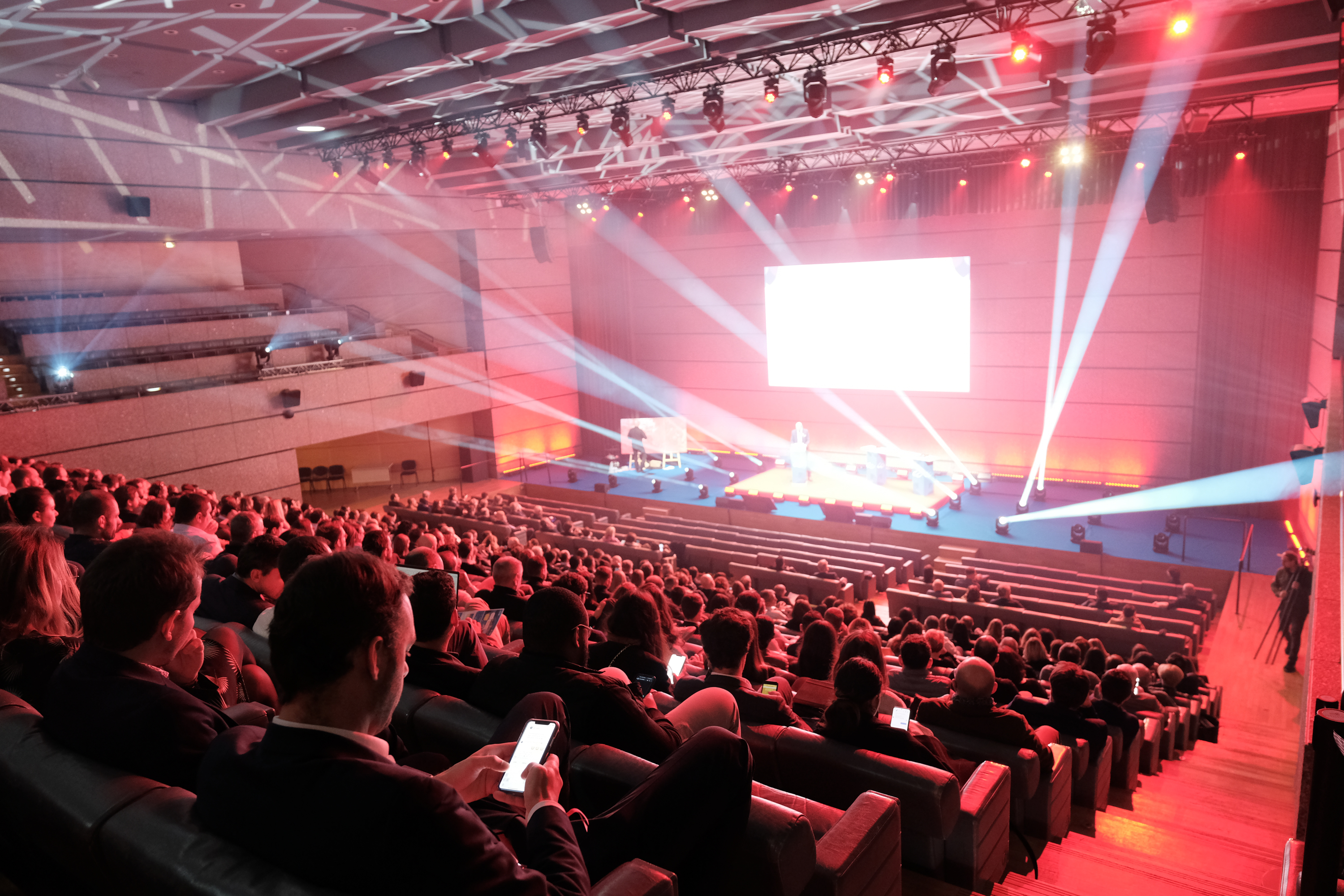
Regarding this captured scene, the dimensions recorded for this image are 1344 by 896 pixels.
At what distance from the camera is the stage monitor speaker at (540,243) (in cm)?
2142

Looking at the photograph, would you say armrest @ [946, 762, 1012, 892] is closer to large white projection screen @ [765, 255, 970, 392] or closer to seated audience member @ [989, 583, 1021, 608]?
seated audience member @ [989, 583, 1021, 608]

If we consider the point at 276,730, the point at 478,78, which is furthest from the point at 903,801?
the point at 478,78

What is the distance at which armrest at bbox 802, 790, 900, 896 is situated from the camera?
7.51ft

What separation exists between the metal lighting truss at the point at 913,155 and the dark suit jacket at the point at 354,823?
44.7ft

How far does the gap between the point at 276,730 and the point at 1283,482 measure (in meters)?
17.2

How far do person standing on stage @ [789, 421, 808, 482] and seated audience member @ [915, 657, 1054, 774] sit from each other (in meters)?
14.2

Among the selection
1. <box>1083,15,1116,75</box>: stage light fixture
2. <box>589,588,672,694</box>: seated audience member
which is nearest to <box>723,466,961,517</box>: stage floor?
→ <box>1083,15,1116,75</box>: stage light fixture

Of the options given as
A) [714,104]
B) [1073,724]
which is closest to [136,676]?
[1073,724]

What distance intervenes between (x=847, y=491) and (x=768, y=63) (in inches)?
367

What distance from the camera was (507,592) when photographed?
5.36m

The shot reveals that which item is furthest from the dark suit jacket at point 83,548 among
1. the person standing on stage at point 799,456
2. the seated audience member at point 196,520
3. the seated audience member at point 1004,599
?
the person standing on stage at point 799,456

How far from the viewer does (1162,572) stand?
12.4m

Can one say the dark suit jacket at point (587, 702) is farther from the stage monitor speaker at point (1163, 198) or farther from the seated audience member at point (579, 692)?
the stage monitor speaker at point (1163, 198)

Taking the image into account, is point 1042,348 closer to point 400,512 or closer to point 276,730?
point 400,512
